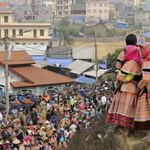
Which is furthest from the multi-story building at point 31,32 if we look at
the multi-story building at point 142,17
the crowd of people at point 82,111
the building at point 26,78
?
the multi-story building at point 142,17

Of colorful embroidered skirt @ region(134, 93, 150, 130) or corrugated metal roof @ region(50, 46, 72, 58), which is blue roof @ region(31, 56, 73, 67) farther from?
colorful embroidered skirt @ region(134, 93, 150, 130)

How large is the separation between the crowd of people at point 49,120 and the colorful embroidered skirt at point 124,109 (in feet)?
13.5

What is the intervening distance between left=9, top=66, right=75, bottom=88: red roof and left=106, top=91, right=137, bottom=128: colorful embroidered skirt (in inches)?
753

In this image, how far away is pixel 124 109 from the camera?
28.5 ft

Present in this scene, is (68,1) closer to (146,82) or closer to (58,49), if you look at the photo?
(58,49)

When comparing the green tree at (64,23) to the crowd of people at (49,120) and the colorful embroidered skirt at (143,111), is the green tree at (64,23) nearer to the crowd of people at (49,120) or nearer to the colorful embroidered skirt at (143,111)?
the crowd of people at (49,120)

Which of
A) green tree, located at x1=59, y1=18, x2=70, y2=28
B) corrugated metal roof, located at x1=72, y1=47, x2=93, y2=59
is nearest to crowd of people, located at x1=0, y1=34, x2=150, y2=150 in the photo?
corrugated metal roof, located at x1=72, y1=47, x2=93, y2=59

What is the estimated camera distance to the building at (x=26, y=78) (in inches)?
1107

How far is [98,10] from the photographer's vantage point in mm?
111750

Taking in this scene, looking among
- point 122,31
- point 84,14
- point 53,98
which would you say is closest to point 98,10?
point 84,14

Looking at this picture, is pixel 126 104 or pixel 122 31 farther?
pixel 122 31

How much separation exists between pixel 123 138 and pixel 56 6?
367 ft

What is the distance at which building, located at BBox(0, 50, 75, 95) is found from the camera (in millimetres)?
28109

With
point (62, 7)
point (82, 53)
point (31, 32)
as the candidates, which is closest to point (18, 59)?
point (82, 53)
